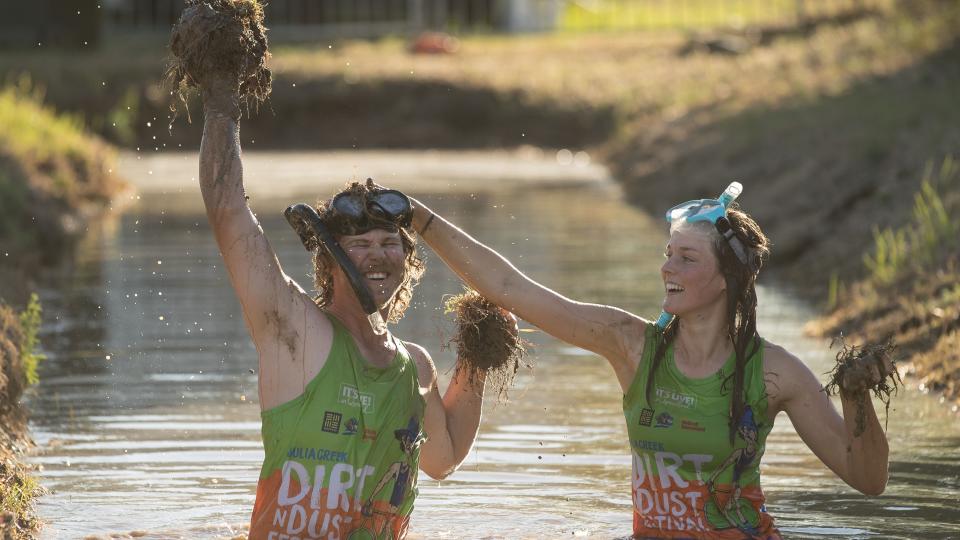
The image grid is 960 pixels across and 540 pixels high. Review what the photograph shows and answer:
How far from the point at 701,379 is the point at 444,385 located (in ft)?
13.8

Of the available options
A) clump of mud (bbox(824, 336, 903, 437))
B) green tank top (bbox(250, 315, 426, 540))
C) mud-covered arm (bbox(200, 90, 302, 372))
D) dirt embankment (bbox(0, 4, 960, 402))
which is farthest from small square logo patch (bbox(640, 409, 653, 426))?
dirt embankment (bbox(0, 4, 960, 402))

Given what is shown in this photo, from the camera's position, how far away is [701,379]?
6.29 meters

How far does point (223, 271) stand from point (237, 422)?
661 centimetres

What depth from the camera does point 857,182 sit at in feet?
56.3

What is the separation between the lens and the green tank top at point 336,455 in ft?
19.1

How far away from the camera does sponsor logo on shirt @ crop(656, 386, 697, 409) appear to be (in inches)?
246

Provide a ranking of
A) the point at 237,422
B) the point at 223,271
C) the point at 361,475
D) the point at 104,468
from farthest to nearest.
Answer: the point at 223,271, the point at 237,422, the point at 104,468, the point at 361,475

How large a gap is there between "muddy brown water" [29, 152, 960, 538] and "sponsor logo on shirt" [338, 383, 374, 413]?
5.75 feet

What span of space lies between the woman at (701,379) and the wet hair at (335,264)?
11cm

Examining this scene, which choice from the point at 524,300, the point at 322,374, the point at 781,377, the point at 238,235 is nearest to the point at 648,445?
the point at 781,377

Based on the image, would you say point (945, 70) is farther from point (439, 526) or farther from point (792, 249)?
point (439, 526)

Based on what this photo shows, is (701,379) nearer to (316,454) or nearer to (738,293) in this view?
(738,293)

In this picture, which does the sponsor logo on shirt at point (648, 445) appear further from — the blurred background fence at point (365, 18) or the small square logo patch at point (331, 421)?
the blurred background fence at point (365, 18)

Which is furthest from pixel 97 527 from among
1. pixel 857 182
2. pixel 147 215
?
pixel 147 215
